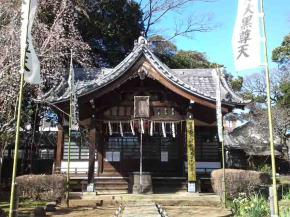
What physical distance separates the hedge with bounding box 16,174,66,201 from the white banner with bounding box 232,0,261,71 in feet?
25.2

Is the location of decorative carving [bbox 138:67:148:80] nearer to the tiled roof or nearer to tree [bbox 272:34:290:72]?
the tiled roof

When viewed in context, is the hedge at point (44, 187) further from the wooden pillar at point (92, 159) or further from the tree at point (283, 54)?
the tree at point (283, 54)

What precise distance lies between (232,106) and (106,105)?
5485 mm

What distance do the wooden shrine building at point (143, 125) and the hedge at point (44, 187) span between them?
7.46 feet

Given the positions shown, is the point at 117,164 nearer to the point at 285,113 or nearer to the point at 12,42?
the point at 12,42

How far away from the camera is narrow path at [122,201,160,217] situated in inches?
370

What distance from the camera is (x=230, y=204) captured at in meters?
11.5

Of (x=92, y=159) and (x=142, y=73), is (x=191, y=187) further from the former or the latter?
(x=142, y=73)

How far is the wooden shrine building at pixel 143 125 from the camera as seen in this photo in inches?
551

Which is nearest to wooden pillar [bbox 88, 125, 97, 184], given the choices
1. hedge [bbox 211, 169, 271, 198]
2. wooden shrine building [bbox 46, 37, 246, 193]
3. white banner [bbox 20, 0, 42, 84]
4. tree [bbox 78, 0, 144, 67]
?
wooden shrine building [bbox 46, 37, 246, 193]

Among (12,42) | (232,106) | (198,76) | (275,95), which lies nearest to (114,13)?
(198,76)

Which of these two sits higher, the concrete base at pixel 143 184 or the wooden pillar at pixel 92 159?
the wooden pillar at pixel 92 159

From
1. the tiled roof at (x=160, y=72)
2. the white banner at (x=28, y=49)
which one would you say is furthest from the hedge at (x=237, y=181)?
the white banner at (x=28, y=49)

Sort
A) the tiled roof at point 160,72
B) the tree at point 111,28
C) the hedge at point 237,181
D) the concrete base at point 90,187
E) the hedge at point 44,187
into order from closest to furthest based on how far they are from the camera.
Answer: the hedge at point 44,187
the hedge at point 237,181
the concrete base at point 90,187
the tiled roof at point 160,72
the tree at point 111,28
